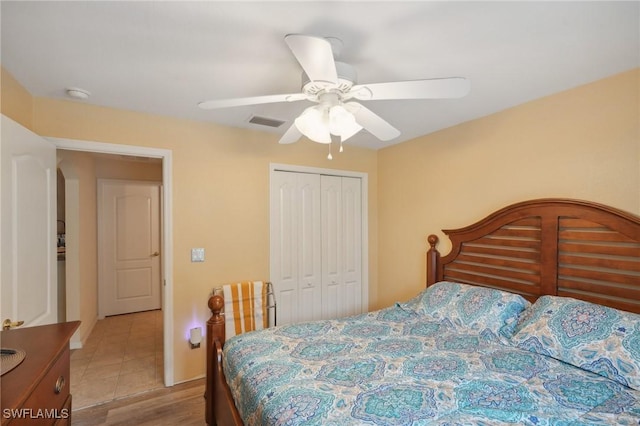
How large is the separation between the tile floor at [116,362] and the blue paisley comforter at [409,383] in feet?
4.73

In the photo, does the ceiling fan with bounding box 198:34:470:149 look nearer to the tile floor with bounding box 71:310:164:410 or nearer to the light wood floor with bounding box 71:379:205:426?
the light wood floor with bounding box 71:379:205:426

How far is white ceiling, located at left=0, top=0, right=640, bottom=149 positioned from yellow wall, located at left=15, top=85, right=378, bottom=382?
282 millimetres

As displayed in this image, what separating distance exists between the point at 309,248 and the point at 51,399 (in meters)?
2.42

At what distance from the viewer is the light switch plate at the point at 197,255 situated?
2.71 metres

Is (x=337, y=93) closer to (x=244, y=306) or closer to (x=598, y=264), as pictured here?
(x=598, y=264)

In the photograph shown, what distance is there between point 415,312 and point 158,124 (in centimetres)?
265

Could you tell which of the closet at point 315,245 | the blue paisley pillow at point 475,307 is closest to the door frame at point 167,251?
the closet at point 315,245

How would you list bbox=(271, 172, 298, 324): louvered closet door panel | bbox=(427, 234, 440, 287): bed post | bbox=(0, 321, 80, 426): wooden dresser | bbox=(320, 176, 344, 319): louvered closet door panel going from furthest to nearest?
bbox=(320, 176, 344, 319): louvered closet door panel, bbox=(271, 172, 298, 324): louvered closet door panel, bbox=(427, 234, 440, 287): bed post, bbox=(0, 321, 80, 426): wooden dresser

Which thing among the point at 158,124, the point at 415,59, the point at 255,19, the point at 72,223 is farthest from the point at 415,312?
the point at 72,223

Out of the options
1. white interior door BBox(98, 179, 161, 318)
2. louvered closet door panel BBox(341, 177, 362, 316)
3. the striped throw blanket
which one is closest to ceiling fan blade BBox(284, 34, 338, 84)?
the striped throw blanket

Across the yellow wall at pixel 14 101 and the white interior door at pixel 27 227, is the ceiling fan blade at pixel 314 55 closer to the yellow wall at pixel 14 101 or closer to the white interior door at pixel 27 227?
the white interior door at pixel 27 227

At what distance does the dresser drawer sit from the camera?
2.98ft

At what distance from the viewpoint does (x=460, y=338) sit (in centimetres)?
193

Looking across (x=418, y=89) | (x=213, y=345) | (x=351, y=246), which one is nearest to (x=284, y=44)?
(x=418, y=89)
